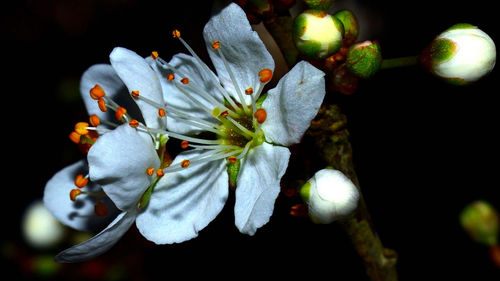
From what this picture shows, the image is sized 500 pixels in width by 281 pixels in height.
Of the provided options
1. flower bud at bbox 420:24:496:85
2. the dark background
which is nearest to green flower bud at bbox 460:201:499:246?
the dark background

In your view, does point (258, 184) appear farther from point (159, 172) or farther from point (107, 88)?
point (107, 88)

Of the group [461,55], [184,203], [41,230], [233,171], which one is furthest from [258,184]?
[41,230]

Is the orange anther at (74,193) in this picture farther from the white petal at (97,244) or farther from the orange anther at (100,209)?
the white petal at (97,244)

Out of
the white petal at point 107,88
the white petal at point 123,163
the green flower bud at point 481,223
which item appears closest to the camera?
the white petal at point 123,163

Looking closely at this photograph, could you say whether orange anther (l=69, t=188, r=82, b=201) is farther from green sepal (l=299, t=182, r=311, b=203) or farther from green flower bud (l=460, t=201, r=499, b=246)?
green flower bud (l=460, t=201, r=499, b=246)

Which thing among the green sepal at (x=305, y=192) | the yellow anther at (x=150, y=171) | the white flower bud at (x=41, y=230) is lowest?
the white flower bud at (x=41, y=230)

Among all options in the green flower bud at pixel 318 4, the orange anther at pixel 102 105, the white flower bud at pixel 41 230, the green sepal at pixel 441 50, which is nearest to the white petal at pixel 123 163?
the orange anther at pixel 102 105

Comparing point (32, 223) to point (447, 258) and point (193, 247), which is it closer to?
point (193, 247)
